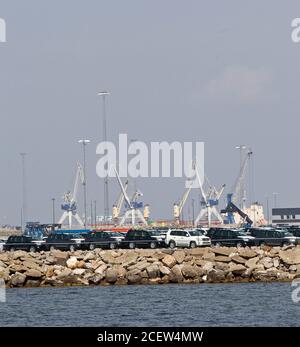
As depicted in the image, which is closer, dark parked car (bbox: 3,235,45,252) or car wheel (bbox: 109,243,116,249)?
car wheel (bbox: 109,243,116,249)

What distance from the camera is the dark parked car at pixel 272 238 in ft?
264

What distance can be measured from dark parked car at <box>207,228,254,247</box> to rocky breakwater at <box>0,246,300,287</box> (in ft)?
40.8

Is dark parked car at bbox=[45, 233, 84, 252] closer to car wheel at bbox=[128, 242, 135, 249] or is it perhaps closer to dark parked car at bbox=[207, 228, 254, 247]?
car wheel at bbox=[128, 242, 135, 249]

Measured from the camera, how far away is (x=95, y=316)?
46.5m

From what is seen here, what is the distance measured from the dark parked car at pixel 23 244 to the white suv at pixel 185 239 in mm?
9529

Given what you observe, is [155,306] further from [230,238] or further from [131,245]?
[131,245]

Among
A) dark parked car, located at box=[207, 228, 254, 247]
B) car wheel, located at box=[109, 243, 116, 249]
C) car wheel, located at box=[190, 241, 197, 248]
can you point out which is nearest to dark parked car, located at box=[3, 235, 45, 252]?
car wheel, located at box=[109, 243, 116, 249]

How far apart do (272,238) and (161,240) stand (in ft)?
26.6

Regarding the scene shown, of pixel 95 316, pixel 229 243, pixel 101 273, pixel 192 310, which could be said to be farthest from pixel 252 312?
pixel 229 243

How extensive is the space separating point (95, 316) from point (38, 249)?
38.2 metres

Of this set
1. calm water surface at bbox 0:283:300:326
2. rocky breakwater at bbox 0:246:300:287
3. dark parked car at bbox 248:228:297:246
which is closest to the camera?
calm water surface at bbox 0:283:300:326

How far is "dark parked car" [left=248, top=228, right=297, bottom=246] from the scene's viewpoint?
264 ft
